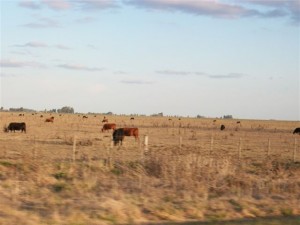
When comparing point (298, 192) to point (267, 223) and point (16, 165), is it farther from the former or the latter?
point (16, 165)

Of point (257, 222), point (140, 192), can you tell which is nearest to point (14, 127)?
point (140, 192)

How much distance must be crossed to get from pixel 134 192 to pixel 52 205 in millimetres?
3022

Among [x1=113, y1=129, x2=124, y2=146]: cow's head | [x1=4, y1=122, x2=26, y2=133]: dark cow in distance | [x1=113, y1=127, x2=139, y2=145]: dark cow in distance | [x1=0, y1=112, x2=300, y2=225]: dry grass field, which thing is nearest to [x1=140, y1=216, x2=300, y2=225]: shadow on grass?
[x1=0, y1=112, x2=300, y2=225]: dry grass field

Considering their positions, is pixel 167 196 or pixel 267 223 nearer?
pixel 267 223

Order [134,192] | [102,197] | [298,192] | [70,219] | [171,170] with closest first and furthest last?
[70,219]
[102,197]
[134,192]
[298,192]
[171,170]

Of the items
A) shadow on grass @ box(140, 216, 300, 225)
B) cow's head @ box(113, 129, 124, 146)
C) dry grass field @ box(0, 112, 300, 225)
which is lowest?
shadow on grass @ box(140, 216, 300, 225)

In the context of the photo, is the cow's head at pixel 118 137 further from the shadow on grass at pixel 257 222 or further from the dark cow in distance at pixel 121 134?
the shadow on grass at pixel 257 222

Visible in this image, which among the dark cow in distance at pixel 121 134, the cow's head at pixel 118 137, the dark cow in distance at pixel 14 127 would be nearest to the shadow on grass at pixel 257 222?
the cow's head at pixel 118 137

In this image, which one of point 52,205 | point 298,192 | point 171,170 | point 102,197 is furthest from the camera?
point 171,170

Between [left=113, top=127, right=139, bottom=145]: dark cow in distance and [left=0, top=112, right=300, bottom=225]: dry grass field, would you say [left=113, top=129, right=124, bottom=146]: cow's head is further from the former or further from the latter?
[left=0, top=112, right=300, bottom=225]: dry grass field

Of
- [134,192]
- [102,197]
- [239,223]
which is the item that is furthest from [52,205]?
[239,223]

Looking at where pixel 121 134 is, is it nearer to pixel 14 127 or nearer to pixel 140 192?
pixel 14 127

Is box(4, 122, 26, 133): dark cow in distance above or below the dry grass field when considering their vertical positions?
above

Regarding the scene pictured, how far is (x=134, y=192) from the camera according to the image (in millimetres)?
14734
